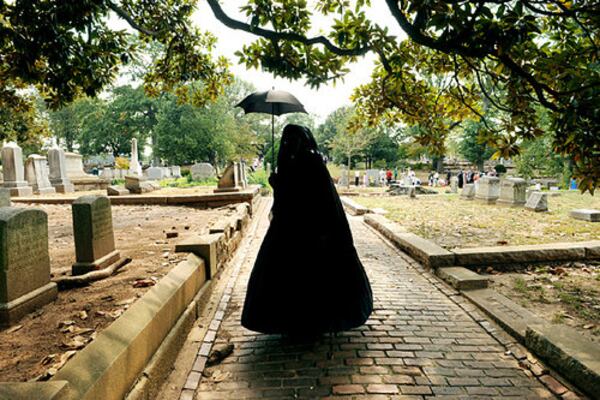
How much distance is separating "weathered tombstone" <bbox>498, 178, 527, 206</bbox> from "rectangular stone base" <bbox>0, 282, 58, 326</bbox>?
1544 centimetres

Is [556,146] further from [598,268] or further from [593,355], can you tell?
[598,268]

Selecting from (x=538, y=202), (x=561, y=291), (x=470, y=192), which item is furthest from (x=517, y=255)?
Result: (x=470, y=192)

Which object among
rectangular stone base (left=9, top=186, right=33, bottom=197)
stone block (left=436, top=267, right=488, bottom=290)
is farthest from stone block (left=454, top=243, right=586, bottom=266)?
rectangular stone base (left=9, top=186, right=33, bottom=197)

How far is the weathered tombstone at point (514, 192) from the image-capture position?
1383 centimetres

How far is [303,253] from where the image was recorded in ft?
10.0

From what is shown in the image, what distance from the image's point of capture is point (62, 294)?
3.41 metres

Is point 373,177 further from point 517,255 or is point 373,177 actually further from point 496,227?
point 517,255

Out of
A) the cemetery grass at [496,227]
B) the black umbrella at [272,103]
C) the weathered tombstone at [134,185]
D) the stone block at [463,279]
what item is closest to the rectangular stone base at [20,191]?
the weathered tombstone at [134,185]

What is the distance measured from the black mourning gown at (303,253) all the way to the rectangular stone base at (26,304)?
1.94 metres

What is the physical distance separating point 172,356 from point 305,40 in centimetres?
400

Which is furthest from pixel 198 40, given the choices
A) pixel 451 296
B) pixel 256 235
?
pixel 451 296

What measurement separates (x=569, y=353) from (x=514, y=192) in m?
13.2

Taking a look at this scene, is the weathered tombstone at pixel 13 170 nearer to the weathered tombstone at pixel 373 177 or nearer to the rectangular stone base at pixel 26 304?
the rectangular stone base at pixel 26 304

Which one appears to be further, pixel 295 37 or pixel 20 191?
pixel 20 191
